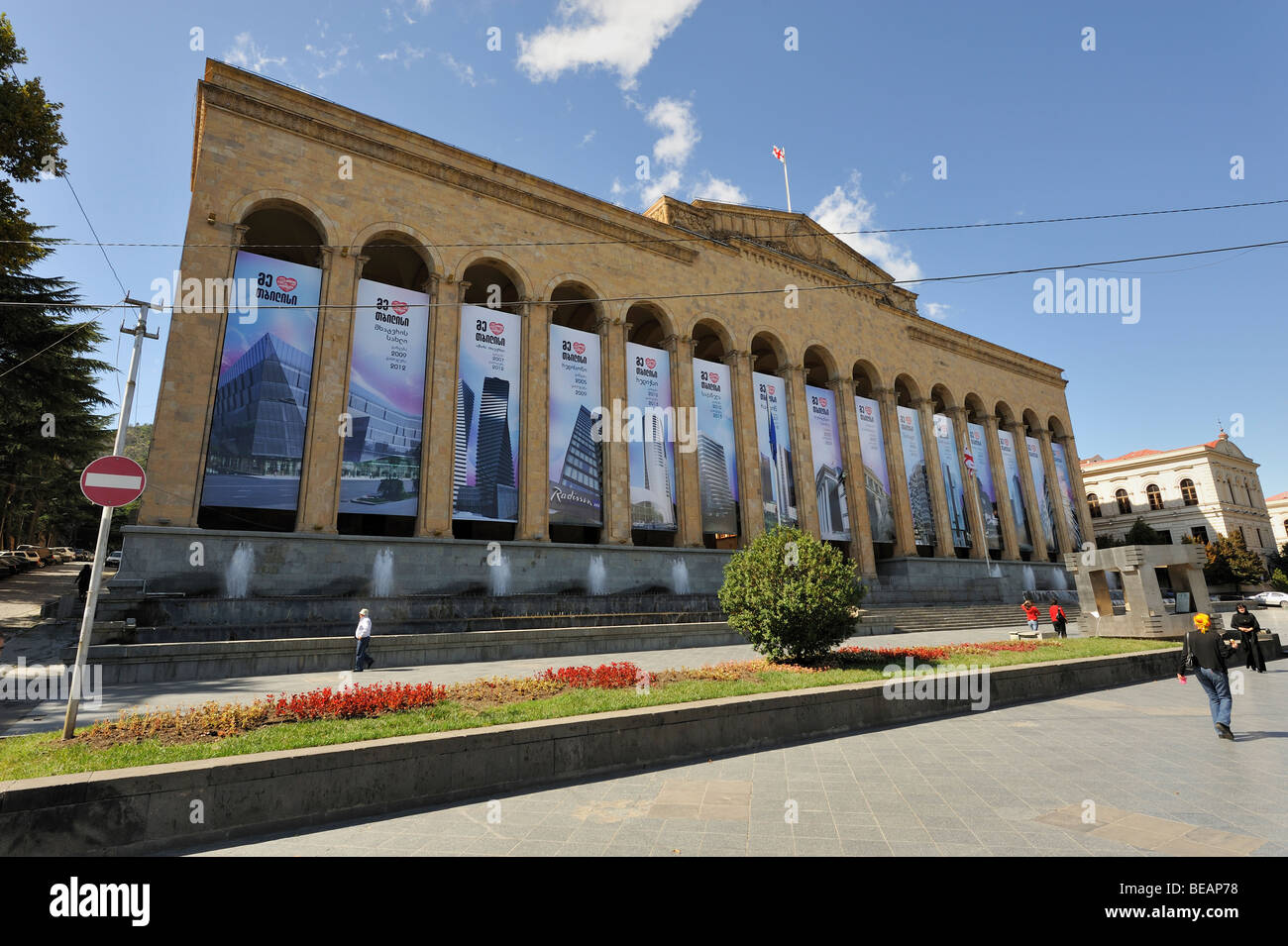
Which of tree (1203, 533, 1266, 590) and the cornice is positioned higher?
the cornice

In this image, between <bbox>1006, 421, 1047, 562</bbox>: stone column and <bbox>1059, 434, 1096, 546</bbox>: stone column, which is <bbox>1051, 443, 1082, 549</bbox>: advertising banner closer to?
<bbox>1059, 434, 1096, 546</bbox>: stone column

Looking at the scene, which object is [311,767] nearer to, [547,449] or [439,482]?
[439,482]

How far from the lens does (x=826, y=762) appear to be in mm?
6617

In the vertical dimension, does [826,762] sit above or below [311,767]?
below

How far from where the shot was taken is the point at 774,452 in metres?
27.5

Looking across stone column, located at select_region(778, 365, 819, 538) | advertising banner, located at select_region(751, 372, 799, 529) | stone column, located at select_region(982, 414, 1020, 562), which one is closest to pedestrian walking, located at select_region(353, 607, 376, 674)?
advertising banner, located at select_region(751, 372, 799, 529)

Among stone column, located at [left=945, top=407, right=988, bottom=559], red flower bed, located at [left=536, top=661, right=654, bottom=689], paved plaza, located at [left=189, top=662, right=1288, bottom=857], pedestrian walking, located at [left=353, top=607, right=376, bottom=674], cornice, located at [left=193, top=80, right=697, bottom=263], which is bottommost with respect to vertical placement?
paved plaza, located at [left=189, top=662, right=1288, bottom=857]

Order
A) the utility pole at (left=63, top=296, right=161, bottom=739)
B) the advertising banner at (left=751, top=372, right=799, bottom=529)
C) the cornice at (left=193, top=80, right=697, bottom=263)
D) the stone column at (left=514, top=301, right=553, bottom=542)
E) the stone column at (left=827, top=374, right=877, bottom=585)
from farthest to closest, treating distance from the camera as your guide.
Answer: the stone column at (left=827, top=374, right=877, bottom=585) < the advertising banner at (left=751, top=372, right=799, bottom=529) < the stone column at (left=514, top=301, right=553, bottom=542) < the cornice at (left=193, top=80, right=697, bottom=263) < the utility pole at (left=63, top=296, right=161, bottom=739)

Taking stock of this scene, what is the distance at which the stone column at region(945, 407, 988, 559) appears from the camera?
33531 mm

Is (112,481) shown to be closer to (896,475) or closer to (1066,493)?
(896,475)

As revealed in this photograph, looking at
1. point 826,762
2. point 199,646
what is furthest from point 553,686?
point 199,646

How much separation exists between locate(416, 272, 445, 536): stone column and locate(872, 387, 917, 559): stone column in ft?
74.9

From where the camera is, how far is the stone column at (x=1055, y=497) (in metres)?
38.9
